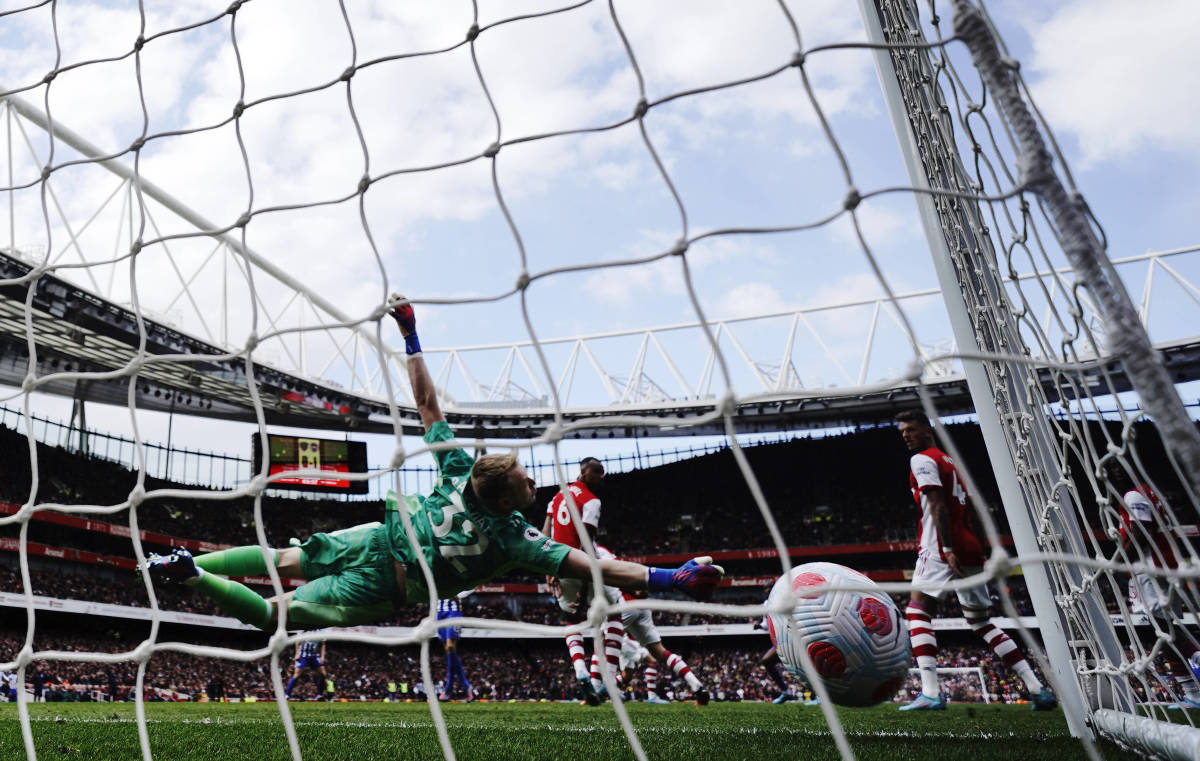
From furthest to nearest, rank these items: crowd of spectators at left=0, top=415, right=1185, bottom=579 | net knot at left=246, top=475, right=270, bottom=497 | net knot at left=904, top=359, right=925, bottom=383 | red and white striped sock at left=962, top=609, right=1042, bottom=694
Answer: crowd of spectators at left=0, top=415, right=1185, bottom=579 → red and white striped sock at left=962, top=609, right=1042, bottom=694 → net knot at left=246, top=475, right=270, bottom=497 → net knot at left=904, top=359, right=925, bottom=383

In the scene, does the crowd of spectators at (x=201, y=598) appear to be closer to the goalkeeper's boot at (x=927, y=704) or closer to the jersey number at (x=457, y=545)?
the goalkeeper's boot at (x=927, y=704)

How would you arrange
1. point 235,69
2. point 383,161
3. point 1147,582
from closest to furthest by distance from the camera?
point 383,161 < point 235,69 < point 1147,582

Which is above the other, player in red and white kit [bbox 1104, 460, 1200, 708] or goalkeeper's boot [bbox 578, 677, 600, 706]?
player in red and white kit [bbox 1104, 460, 1200, 708]

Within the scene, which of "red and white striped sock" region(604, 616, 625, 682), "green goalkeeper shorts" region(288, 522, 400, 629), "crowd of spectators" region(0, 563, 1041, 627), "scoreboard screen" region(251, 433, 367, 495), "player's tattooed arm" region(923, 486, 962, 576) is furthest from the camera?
"scoreboard screen" region(251, 433, 367, 495)

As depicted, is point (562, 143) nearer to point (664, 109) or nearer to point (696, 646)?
point (664, 109)

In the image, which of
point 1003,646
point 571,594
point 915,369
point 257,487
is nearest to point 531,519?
point 571,594

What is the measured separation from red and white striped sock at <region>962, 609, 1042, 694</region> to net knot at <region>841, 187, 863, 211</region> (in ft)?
11.9

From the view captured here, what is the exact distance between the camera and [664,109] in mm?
2203

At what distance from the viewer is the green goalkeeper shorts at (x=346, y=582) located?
3281mm

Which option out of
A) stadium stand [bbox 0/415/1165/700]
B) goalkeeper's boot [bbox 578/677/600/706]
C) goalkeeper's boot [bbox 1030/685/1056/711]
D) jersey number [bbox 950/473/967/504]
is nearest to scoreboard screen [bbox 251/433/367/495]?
stadium stand [bbox 0/415/1165/700]

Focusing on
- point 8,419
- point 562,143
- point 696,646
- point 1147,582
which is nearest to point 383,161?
point 562,143

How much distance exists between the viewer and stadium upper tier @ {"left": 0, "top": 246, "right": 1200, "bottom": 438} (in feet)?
58.3

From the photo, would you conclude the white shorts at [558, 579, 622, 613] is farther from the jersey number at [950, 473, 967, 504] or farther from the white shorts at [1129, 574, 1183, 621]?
the white shorts at [1129, 574, 1183, 621]

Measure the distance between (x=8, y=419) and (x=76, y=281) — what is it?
1479cm
